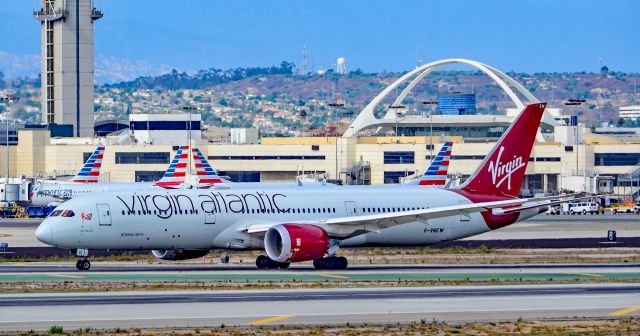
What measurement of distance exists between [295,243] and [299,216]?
4389 millimetres

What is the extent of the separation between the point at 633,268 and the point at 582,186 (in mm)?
114897

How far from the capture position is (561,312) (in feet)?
149

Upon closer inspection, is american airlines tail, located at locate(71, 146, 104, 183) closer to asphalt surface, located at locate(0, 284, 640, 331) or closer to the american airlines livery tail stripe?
the american airlines livery tail stripe

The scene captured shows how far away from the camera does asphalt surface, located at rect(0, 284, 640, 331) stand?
140ft

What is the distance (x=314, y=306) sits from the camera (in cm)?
4666

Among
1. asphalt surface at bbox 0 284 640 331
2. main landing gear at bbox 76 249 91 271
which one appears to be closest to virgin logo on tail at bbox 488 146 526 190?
asphalt surface at bbox 0 284 640 331

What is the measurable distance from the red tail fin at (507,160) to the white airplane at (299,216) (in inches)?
2.0

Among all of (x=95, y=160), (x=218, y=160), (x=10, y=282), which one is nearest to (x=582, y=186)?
(x=218, y=160)

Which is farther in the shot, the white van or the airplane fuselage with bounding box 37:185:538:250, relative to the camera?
the white van

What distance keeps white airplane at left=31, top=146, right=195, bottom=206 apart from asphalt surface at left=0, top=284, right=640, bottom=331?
67.0 m

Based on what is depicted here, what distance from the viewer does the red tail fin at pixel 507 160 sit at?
2857 inches

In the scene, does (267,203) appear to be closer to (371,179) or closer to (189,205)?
(189,205)

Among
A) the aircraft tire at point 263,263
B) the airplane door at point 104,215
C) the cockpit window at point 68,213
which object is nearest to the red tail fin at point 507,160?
the aircraft tire at point 263,263

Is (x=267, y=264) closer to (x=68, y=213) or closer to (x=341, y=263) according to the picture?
(x=341, y=263)
